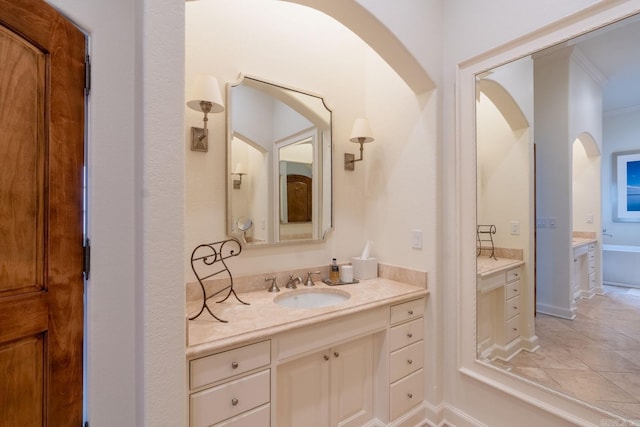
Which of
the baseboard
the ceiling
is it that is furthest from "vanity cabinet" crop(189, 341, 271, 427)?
the ceiling

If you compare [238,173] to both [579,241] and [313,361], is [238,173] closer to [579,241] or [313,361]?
[313,361]

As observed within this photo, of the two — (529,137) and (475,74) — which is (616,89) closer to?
(529,137)

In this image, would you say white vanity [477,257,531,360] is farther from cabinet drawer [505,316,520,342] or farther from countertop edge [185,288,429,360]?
countertop edge [185,288,429,360]

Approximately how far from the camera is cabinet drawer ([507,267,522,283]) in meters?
1.74

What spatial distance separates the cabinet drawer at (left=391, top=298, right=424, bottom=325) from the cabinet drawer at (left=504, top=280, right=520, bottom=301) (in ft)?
1.62

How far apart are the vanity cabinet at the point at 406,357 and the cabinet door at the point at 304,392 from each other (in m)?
0.40

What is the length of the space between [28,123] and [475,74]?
81.4 inches

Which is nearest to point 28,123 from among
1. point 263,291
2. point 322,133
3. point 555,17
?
point 263,291

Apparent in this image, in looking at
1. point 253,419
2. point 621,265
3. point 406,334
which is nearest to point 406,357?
point 406,334

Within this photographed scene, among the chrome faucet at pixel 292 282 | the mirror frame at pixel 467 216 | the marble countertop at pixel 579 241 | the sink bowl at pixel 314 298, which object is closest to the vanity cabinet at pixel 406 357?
the mirror frame at pixel 467 216

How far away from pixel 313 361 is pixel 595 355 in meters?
1.41

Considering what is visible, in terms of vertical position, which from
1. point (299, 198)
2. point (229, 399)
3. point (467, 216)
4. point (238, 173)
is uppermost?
point (238, 173)

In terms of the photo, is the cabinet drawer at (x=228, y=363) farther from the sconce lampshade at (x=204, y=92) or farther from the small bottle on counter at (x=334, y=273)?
the sconce lampshade at (x=204, y=92)

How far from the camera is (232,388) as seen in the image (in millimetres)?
1166
